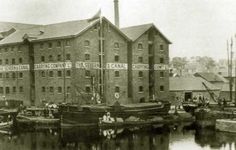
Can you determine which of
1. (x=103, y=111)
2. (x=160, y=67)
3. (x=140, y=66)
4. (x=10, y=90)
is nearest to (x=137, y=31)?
(x=140, y=66)

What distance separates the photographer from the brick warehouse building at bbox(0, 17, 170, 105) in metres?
56.7

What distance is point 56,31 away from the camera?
5959cm

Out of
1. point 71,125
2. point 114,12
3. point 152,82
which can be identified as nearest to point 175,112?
point 152,82

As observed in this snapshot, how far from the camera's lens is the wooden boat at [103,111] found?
46.2 m

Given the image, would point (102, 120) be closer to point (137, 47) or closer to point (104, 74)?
point (104, 74)

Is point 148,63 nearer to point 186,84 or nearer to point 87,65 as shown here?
point 186,84

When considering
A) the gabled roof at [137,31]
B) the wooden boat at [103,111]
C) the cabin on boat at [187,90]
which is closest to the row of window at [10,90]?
the gabled roof at [137,31]

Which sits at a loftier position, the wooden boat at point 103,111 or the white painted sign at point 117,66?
the white painted sign at point 117,66

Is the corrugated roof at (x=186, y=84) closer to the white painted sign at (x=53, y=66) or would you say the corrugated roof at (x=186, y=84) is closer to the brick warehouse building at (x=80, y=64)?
the brick warehouse building at (x=80, y=64)

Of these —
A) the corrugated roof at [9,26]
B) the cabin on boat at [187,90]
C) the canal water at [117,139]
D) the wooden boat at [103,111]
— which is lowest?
the canal water at [117,139]

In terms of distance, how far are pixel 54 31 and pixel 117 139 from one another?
24101mm

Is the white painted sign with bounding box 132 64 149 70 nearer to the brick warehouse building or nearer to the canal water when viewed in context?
the brick warehouse building

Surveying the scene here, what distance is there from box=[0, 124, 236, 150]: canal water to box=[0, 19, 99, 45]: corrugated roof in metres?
15.6

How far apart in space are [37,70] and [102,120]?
17.3 m
